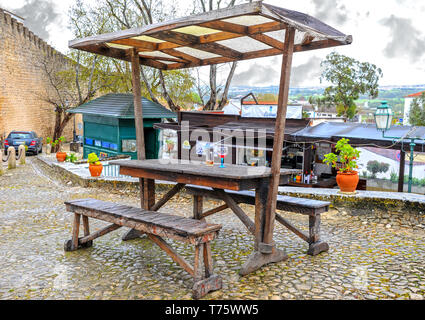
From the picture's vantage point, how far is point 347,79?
124ft

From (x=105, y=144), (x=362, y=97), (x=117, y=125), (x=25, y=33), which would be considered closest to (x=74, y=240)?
(x=117, y=125)

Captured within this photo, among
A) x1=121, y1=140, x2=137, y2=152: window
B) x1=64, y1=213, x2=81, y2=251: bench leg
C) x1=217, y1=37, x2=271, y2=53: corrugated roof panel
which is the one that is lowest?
x1=64, y1=213, x2=81, y2=251: bench leg

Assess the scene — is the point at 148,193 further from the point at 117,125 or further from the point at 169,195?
the point at 117,125

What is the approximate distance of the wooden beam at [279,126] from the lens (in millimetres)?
4336

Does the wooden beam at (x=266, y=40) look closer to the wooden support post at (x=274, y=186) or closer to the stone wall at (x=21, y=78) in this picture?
the wooden support post at (x=274, y=186)

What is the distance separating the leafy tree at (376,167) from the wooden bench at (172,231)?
16377 millimetres

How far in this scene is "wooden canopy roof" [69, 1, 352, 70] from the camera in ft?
12.8

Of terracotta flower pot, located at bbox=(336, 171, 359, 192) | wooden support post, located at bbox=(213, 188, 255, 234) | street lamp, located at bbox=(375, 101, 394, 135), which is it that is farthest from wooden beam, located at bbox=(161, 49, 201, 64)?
street lamp, located at bbox=(375, 101, 394, 135)

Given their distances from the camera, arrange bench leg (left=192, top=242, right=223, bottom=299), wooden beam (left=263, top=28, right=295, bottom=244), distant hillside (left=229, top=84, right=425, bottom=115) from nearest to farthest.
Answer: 1. bench leg (left=192, top=242, right=223, bottom=299)
2. wooden beam (left=263, top=28, right=295, bottom=244)
3. distant hillside (left=229, top=84, right=425, bottom=115)

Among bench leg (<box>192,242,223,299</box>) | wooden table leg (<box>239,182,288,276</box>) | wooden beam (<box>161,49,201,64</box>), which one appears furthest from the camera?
wooden beam (<box>161,49,201,64</box>)

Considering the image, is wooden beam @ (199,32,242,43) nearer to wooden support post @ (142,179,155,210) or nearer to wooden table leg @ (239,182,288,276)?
wooden table leg @ (239,182,288,276)

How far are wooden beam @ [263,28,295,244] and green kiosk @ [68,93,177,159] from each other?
11.3 m

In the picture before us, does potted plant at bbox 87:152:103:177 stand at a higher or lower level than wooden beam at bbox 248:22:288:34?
lower
